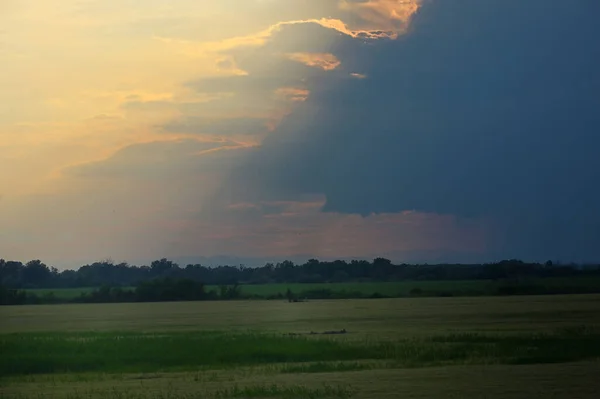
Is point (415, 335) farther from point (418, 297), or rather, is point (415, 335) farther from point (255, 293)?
point (255, 293)

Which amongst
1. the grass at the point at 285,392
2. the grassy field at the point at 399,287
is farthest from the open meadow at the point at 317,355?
the grassy field at the point at 399,287

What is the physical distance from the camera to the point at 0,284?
9462 cm

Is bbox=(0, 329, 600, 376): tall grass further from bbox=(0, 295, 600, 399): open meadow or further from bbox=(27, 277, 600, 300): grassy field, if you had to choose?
bbox=(27, 277, 600, 300): grassy field

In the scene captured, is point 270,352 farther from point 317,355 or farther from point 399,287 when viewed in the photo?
point 399,287

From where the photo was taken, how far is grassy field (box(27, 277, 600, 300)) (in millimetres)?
83606

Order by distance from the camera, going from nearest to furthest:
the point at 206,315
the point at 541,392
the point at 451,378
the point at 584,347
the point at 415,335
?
the point at 541,392 < the point at 451,378 < the point at 584,347 < the point at 415,335 < the point at 206,315

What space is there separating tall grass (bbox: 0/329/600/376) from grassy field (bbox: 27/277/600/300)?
42686mm

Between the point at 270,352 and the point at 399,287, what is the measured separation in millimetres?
65592

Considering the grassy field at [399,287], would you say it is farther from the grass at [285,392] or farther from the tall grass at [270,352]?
the grass at [285,392]

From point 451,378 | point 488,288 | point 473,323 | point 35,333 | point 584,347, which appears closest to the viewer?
point 451,378

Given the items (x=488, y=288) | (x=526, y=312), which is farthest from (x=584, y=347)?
(x=488, y=288)

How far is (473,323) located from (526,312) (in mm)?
9081

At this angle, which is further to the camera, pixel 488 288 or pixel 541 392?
pixel 488 288

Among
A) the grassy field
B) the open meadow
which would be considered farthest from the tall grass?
the grassy field
